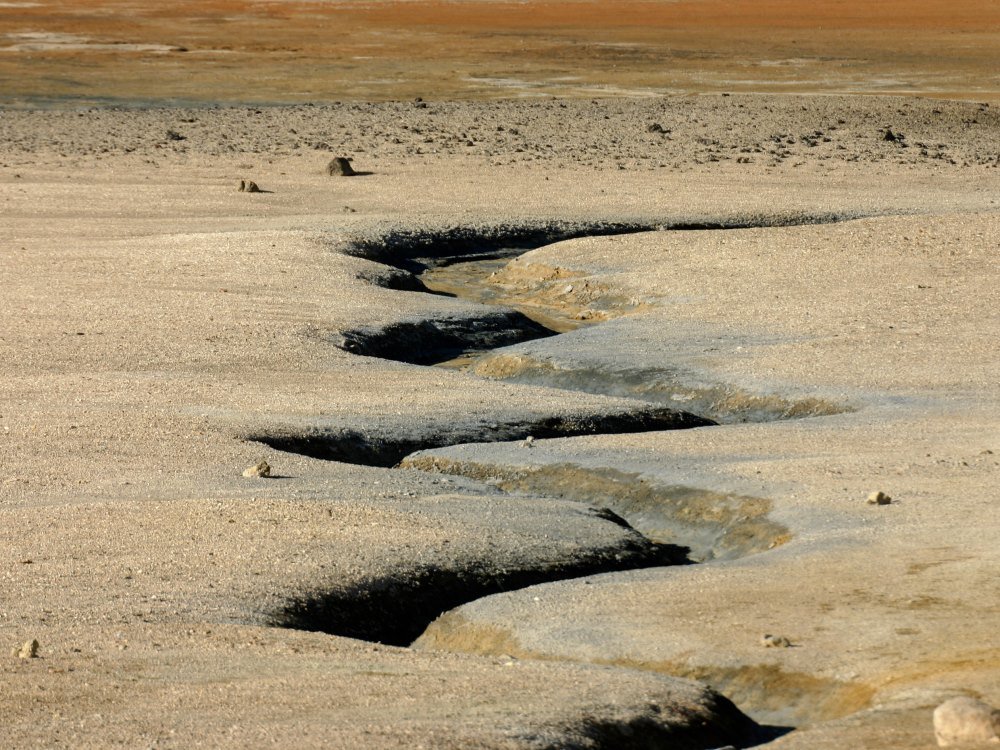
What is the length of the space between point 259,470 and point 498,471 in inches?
45.9

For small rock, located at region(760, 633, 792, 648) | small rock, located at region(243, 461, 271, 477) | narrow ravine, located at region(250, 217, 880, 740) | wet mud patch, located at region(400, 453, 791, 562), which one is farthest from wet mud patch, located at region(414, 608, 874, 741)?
small rock, located at region(243, 461, 271, 477)

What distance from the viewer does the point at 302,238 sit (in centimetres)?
1394

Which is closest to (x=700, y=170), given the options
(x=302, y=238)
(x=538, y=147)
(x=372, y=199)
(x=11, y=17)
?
(x=538, y=147)

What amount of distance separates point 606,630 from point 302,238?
8740 millimetres

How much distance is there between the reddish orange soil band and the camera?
30.7 metres

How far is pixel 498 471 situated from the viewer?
7.87 m

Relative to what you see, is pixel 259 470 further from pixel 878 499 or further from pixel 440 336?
pixel 440 336

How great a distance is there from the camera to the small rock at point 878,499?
6852 mm

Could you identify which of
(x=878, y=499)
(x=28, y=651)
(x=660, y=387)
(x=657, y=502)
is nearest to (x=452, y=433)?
(x=657, y=502)

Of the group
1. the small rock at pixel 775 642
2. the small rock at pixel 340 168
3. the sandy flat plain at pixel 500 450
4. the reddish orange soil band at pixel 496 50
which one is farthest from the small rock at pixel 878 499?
the reddish orange soil band at pixel 496 50

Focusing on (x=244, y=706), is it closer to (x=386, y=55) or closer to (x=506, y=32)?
(x=386, y=55)

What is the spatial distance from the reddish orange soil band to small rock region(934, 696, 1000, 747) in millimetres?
25639

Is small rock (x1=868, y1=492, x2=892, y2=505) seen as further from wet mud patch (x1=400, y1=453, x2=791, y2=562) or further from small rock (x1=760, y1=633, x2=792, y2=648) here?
A: small rock (x1=760, y1=633, x2=792, y2=648)

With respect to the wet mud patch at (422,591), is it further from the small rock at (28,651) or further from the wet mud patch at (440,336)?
the wet mud patch at (440,336)
